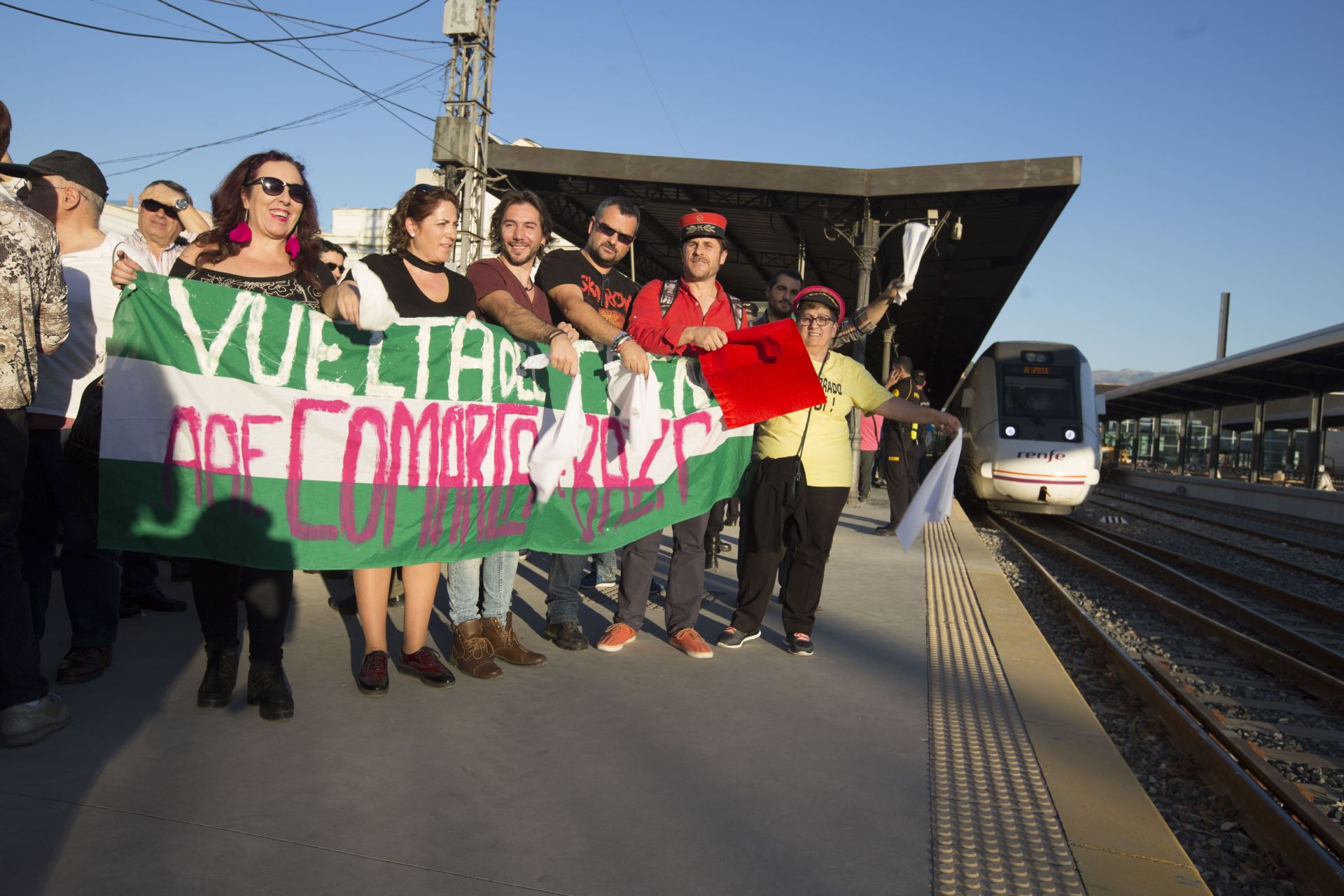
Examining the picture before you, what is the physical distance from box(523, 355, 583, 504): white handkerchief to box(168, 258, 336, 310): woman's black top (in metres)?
0.92

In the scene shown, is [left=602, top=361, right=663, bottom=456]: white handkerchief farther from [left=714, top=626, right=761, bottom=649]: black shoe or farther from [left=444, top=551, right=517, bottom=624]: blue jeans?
[left=714, top=626, right=761, bottom=649]: black shoe

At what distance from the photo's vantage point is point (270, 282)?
355 cm

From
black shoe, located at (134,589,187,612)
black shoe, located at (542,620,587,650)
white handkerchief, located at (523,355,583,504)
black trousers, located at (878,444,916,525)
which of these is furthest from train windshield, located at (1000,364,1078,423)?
black shoe, located at (134,589,187,612)

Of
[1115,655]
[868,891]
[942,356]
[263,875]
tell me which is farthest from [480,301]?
[942,356]

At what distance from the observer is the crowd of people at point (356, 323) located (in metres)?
2.97

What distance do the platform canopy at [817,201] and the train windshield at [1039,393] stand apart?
2.81 meters

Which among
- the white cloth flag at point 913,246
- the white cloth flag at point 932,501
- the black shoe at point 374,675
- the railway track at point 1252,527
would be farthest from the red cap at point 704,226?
the railway track at point 1252,527

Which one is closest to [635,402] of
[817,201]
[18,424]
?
[18,424]

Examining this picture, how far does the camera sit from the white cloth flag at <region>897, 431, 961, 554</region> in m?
4.60

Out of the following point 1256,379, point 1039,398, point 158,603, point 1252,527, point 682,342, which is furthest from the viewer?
point 1256,379

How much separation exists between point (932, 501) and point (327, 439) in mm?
2820

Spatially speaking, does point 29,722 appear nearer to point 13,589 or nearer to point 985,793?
point 13,589

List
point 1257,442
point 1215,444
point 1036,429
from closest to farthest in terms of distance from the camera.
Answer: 1. point 1036,429
2. point 1257,442
3. point 1215,444

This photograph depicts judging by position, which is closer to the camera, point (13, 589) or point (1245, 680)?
point (13, 589)
